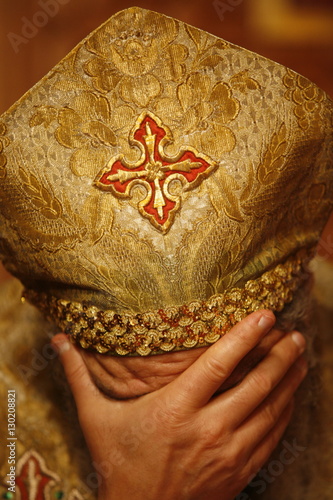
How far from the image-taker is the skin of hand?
0.69m

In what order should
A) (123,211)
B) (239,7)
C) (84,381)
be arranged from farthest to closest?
(239,7), (84,381), (123,211)

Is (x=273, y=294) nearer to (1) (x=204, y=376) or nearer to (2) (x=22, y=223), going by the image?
(1) (x=204, y=376)

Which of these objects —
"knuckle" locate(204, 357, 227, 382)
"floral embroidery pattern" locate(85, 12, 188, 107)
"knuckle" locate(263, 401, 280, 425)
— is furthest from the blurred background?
"knuckle" locate(204, 357, 227, 382)

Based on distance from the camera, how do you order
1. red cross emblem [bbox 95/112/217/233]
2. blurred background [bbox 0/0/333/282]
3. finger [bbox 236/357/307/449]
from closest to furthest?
red cross emblem [bbox 95/112/217/233]
finger [bbox 236/357/307/449]
blurred background [bbox 0/0/333/282]

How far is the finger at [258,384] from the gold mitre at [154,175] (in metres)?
0.10

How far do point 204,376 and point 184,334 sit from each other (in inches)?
2.2

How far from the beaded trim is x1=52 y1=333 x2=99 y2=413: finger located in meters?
0.05

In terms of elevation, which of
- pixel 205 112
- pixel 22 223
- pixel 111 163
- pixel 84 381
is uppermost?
pixel 205 112

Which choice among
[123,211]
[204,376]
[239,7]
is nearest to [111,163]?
[123,211]

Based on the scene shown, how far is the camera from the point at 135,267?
2.22ft

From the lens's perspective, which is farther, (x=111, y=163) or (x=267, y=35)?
(x=267, y=35)

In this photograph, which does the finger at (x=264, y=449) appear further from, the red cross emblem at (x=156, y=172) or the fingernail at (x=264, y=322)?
the red cross emblem at (x=156, y=172)

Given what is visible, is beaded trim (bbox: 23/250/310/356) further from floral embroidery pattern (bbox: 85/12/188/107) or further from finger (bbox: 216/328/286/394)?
floral embroidery pattern (bbox: 85/12/188/107)

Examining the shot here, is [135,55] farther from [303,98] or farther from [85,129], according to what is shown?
[303,98]
